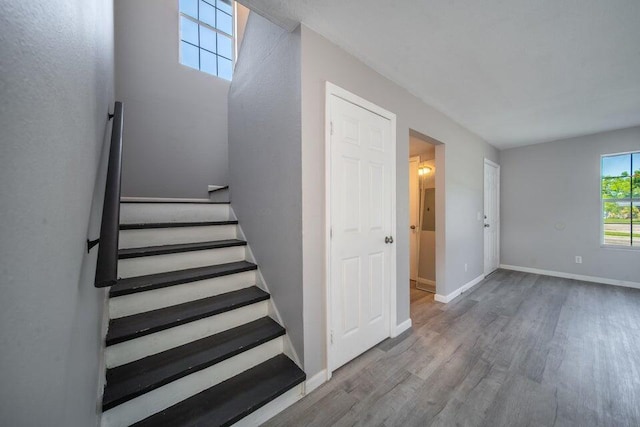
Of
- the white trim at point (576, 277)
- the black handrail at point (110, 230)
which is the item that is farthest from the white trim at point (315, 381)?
the white trim at point (576, 277)

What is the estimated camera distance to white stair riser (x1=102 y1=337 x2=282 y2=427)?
1.18 meters

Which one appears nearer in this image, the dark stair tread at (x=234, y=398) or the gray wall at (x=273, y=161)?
the dark stair tread at (x=234, y=398)

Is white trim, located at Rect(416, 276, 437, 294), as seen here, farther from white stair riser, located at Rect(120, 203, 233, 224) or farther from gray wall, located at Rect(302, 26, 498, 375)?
white stair riser, located at Rect(120, 203, 233, 224)

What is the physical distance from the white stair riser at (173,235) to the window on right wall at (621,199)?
5801 mm

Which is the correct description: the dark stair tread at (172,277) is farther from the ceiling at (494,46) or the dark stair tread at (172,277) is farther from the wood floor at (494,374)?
the ceiling at (494,46)

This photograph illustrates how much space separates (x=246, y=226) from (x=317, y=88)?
1378 millimetres

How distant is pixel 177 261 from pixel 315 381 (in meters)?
1.38

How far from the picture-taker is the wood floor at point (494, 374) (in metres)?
1.46

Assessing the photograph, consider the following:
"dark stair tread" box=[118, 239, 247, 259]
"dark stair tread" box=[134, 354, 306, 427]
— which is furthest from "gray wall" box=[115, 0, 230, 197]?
"dark stair tread" box=[134, 354, 306, 427]

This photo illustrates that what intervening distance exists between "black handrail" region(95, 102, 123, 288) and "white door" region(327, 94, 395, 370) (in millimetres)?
1221

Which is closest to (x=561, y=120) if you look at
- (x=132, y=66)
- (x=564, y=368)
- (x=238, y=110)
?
(x=564, y=368)

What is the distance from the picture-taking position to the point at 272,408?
4.75ft

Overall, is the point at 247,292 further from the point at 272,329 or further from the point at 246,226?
the point at 246,226

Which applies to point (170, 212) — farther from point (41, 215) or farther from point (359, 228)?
point (41, 215)
